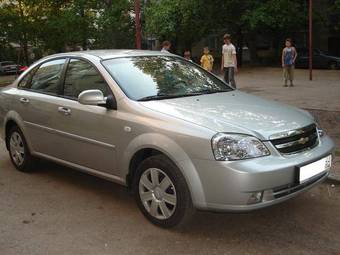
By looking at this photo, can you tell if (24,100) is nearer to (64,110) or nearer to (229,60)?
(64,110)

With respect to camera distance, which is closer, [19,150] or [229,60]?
[19,150]

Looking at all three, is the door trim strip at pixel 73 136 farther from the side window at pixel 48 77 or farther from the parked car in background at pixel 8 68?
the parked car in background at pixel 8 68

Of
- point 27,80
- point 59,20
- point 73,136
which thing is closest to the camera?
point 73,136

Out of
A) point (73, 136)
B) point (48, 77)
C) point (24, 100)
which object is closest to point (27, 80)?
point (24, 100)

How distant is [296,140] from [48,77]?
3137 millimetres

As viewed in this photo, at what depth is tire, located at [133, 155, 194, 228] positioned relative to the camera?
427 cm

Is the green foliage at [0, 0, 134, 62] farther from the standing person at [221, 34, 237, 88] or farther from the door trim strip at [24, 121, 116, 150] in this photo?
the door trim strip at [24, 121, 116, 150]

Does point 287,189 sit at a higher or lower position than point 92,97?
lower

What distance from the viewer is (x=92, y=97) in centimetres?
484

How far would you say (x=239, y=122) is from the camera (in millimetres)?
4289

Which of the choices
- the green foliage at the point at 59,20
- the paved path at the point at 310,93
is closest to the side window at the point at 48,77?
the paved path at the point at 310,93

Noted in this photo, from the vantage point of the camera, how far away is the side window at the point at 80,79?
5.24 m

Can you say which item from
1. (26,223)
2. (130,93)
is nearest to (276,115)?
(130,93)

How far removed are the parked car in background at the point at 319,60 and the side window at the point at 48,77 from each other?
24.5 meters
